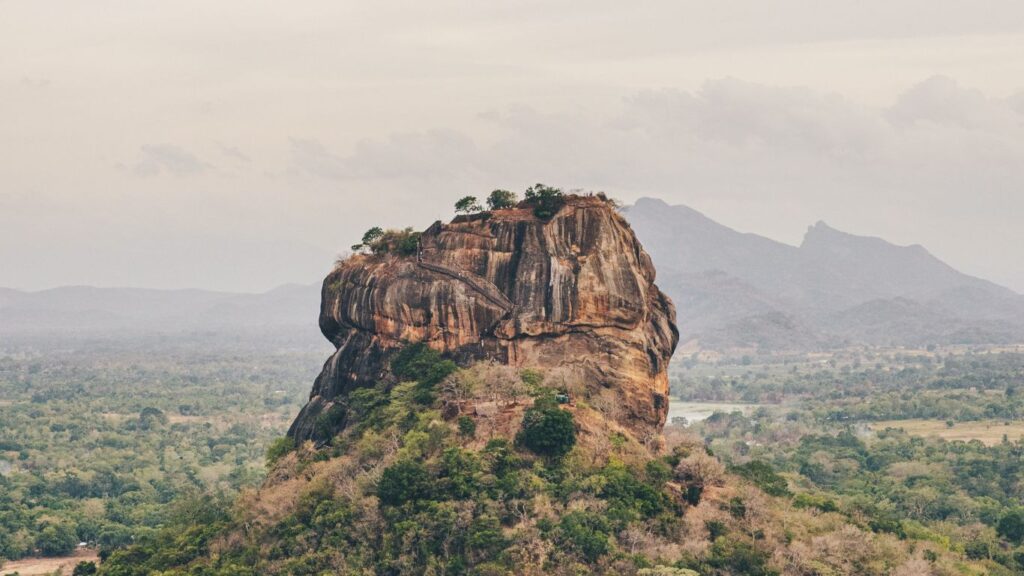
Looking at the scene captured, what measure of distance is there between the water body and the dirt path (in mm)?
87077

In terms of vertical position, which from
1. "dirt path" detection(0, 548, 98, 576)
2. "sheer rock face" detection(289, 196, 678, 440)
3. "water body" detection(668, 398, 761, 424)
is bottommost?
"water body" detection(668, 398, 761, 424)

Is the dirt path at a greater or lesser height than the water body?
greater

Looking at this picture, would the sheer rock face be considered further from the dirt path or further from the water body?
the water body

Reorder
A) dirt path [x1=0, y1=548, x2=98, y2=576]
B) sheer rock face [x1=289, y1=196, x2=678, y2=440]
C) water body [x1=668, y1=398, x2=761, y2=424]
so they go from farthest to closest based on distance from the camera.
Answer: water body [x1=668, y1=398, x2=761, y2=424] → dirt path [x1=0, y1=548, x2=98, y2=576] → sheer rock face [x1=289, y1=196, x2=678, y2=440]

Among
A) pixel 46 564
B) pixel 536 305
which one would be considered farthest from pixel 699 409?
pixel 536 305

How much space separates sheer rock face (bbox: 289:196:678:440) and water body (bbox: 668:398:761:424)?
98926 millimetres

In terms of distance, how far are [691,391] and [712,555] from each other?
519 feet

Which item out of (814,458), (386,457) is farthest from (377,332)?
(814,458)

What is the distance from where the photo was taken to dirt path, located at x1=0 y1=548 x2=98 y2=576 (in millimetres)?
72750

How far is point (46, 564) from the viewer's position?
249 feet

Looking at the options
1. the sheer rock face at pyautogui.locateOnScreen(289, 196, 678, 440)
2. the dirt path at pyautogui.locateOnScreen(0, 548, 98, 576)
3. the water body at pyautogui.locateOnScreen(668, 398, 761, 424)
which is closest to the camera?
the sheer rock face at pyautogui.locateOnScreen(289, 196, 678, 440)

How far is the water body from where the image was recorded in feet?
523

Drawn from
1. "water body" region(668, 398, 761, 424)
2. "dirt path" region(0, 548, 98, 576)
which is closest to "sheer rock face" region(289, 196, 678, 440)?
"dirt path" region(0, 548, 98, 576)

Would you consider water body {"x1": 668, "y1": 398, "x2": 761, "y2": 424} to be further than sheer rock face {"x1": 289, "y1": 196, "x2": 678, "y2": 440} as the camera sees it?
Yes
